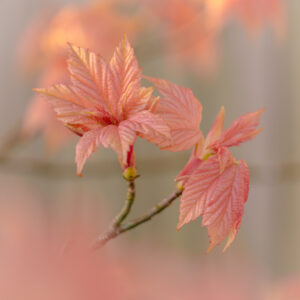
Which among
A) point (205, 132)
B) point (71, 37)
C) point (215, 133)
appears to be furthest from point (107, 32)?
point (205, 132)

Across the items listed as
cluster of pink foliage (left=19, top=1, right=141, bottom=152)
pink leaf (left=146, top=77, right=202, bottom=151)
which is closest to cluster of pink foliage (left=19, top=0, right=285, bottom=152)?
cluster of pink foliage (left=19, top=1, right=141, bottom=152)

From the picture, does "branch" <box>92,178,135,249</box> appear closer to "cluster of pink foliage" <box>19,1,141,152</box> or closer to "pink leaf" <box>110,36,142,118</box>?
"pink leaf" <box>110,36,142,118</box>

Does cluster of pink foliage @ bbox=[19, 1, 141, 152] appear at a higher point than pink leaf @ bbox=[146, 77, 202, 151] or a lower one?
higher

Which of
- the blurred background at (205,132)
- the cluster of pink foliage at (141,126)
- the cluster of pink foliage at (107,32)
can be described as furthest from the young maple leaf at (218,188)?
the blurred background at (205,132)

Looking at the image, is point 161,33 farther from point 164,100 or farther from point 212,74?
point 164,100

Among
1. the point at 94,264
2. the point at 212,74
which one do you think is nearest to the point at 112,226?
the point at 94,264

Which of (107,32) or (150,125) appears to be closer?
(150,125)

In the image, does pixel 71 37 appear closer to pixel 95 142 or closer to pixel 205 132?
pixel 95 142

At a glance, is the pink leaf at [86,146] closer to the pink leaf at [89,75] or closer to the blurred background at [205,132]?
the pink leaf at [89,75]
